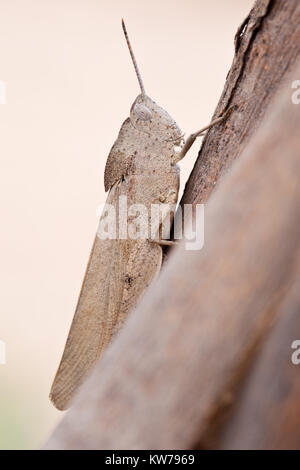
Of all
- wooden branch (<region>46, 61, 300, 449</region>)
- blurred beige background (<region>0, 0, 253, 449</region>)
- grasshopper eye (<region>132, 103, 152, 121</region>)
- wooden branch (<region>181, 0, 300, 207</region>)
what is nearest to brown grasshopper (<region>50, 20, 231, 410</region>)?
grasshopper eye (<region>132, 103, 152, 121</region>)

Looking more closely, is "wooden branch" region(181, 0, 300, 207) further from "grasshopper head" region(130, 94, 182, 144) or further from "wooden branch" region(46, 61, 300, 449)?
"grasshopper head" region(130, 94, 182, 144)

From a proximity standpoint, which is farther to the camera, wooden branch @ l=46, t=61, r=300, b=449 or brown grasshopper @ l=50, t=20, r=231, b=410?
brown grasshopper @ l=50, t=20, r=231, b=410

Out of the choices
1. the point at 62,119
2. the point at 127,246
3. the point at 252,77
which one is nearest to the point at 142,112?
the point at 127,246

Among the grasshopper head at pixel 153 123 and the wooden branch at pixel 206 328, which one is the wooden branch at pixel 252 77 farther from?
the grasshopper head at pixel 153 123

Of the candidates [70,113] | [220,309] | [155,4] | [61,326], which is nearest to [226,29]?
[155,4]
